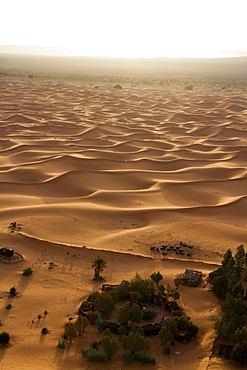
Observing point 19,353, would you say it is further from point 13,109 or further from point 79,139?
point 13,109

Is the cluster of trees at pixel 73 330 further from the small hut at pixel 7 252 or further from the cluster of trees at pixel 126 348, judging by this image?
the small hut at pixel 7 252

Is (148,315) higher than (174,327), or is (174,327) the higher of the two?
(174,327)

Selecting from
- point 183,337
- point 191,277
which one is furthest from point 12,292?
point 191,277

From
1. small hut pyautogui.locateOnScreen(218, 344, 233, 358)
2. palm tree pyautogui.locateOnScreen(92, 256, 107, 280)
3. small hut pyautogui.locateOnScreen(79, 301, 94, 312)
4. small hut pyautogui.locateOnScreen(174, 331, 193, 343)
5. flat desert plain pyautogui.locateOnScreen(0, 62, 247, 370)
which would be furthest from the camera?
palm tree pyautogui.locateOnScreen(92, 256, 107, 280)

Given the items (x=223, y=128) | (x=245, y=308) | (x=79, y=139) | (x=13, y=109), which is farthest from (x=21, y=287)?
(x=13, y=109)

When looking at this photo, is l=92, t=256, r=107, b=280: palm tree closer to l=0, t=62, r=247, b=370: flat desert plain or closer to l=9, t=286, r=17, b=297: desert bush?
l=0, t=62, r=247, b=370: flat desert plain

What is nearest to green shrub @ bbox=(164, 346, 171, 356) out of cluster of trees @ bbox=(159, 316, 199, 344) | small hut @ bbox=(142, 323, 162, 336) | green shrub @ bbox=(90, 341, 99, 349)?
cluster of trees @ bbox=(159, 316, 199, 344)

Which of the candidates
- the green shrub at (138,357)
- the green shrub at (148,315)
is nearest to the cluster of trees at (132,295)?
the green shrub at (148,315)

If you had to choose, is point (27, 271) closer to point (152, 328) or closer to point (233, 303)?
point (152, 328)
